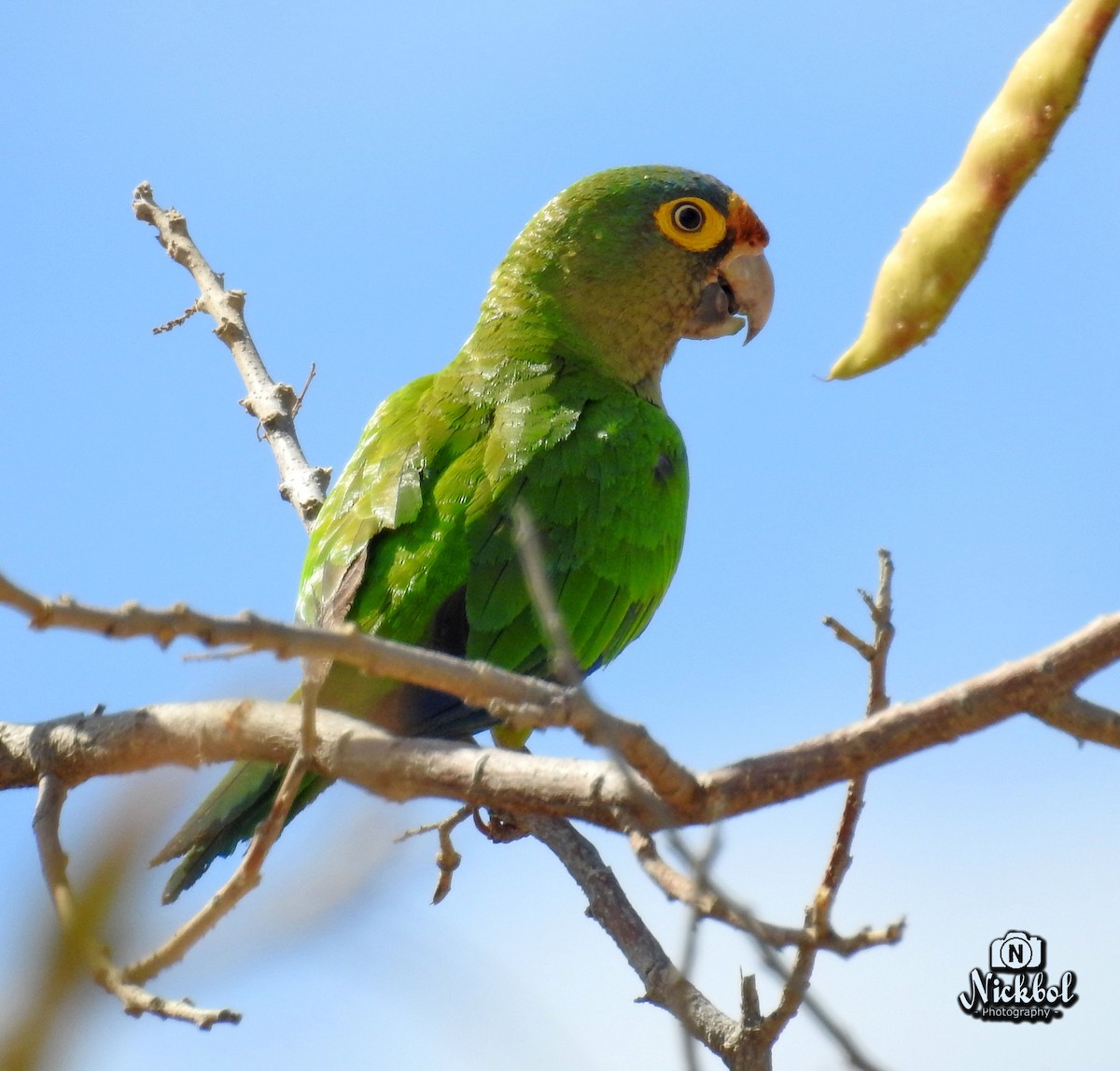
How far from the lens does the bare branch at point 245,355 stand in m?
4.94

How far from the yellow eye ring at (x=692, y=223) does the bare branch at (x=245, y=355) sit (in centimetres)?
181

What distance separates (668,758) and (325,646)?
0.67 m

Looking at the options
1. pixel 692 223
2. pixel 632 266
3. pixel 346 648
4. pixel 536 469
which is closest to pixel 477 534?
pixel 536 469

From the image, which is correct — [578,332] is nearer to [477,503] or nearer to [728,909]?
[477,503]

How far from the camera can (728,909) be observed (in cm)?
154

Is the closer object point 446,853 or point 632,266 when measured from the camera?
point 446,853

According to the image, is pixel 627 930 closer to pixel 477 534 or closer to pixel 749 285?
pixel 477 534

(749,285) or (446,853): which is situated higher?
(749,285)

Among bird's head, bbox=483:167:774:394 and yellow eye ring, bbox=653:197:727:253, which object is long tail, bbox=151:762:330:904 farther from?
yellow eye ring, bbox=653:197:727:253

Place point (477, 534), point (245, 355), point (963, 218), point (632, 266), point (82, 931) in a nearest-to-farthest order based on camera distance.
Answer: point (82, 931) → point (963, 218) → point (477, 534) → point (245, 355) → point (632, 266)

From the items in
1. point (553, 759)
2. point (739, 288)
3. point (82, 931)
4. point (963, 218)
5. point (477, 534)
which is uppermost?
point (739, 288)

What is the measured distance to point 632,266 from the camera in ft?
18.1

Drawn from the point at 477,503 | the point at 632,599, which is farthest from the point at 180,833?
the point at 632,599

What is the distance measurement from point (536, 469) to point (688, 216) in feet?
6.25
